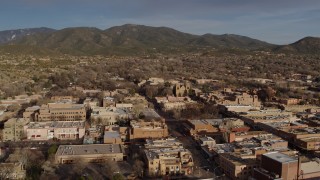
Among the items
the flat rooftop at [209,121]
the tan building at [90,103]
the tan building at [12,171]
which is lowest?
the tan building at [12,171]

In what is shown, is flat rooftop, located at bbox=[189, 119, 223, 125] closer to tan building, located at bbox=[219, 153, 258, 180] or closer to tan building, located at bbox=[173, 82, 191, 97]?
tan building, located at bbox=[219, 153, 258, 180]

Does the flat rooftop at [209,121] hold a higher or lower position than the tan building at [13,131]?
higher

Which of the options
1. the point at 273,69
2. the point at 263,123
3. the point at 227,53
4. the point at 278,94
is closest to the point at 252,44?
the point at 227,53

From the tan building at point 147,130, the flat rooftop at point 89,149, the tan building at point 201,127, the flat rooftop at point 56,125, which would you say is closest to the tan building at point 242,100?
the tan building at point 201,127

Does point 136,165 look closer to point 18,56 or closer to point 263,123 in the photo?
point 263,123

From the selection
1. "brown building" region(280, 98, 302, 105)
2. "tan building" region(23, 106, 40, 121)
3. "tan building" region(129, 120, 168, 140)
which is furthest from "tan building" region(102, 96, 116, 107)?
"brown building" region(280, 98, 302, 105)

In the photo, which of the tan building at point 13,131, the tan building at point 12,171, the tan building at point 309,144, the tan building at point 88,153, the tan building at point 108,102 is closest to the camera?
the tan building at point 12,171

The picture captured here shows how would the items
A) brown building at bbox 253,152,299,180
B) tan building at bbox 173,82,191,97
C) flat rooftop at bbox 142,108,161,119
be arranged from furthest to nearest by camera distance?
tan building at bbox 173,82,191,97, flat rooftop at bbox 142,108,161,119, brown building at bbox 253,152,299,180

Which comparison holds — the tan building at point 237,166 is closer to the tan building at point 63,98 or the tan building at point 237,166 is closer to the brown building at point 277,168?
the brown building at point 277,168
